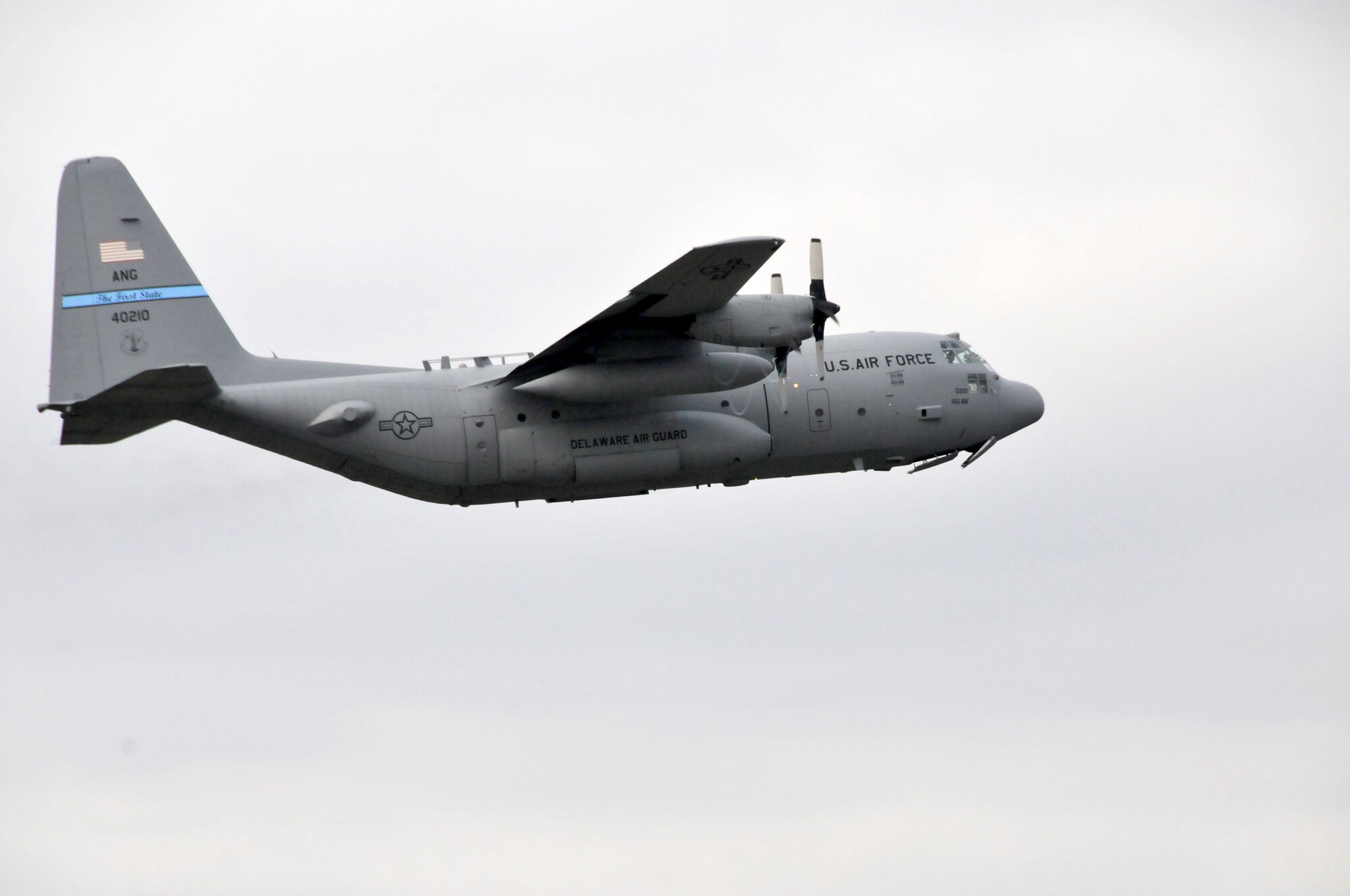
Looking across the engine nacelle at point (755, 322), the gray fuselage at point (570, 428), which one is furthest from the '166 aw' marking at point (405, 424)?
the engine nacelle at point (755, 322)

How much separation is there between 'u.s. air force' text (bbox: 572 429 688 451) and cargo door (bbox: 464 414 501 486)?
1436 mm

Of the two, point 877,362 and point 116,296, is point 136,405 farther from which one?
point 877,362

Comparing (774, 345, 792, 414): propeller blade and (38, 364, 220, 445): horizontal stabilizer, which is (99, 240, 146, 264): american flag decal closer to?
(38, 364, 220, 445): horizontal stabilizer

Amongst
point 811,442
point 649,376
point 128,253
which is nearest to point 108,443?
point 128,253

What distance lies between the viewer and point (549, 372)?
30281 millimetres

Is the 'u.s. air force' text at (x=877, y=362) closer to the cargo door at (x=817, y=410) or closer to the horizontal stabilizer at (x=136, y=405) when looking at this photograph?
the cargo door at (x=817, y=410)

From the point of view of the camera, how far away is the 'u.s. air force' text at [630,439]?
30.3 m

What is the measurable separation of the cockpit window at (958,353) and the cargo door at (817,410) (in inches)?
123

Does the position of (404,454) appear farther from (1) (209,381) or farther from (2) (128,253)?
(2) (128,253)

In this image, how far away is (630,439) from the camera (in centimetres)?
3053

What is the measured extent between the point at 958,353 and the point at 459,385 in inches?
402

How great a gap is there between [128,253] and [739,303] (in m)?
10.7

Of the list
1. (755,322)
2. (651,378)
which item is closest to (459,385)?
(651,378)

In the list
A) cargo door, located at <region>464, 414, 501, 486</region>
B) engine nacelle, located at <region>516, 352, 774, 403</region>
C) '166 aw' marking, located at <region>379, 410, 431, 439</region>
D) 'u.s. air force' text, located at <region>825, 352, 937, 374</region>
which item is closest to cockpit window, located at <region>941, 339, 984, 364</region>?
'u.s. air force' text, located at <region>825, 352, 937, 374</region>
